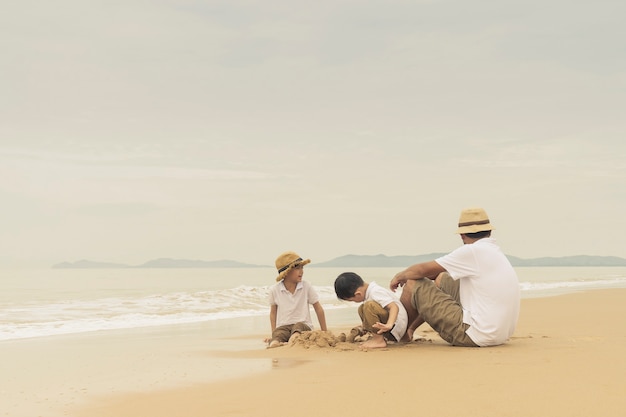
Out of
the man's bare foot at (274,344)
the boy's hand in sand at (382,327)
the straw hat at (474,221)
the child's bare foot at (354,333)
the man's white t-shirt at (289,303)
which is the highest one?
the straw hat at (474,221)

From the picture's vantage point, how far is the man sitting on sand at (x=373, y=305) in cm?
557

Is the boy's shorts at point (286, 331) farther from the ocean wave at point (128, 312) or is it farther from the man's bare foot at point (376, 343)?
the ocean wave at point (128, 312)

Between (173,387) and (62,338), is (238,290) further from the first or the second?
(173,387)

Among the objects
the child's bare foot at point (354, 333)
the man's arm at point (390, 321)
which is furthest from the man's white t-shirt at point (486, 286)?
the child's bare foot at point (354, 333)

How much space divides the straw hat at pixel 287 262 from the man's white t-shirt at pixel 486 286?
1.81m

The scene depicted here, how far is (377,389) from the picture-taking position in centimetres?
374

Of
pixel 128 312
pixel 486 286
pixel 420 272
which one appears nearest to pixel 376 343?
pixel 420 272

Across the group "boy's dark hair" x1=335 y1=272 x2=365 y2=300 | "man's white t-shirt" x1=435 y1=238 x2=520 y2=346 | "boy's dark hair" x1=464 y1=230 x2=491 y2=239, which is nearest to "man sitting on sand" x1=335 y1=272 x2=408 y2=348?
"boy's dark hair" x1=335 y1=272 x2=365 y2=300

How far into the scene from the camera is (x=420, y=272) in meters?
5.35

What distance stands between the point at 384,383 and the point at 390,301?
5.72 ft

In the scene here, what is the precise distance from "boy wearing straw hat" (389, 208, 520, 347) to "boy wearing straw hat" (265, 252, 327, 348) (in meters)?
1.38

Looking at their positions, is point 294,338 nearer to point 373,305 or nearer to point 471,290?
point 373,305

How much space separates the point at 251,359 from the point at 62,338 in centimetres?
406

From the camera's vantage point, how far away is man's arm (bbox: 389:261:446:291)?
17.3 feet
